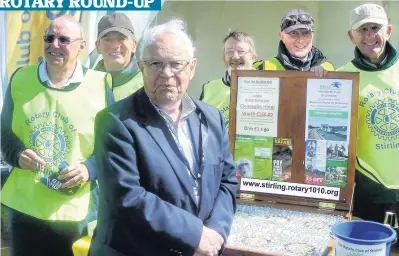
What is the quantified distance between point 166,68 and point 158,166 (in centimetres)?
29

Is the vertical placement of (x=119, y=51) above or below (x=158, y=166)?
above

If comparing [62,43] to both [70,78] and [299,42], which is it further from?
[299,42]

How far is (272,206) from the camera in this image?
2.06 meters

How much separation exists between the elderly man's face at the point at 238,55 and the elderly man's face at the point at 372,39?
57 cm

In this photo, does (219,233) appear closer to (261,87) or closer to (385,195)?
(261,87)

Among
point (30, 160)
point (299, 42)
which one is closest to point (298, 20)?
point (299, 42)

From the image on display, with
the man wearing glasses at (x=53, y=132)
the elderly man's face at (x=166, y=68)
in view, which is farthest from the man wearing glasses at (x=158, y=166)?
the man wearing glasses at (x=53, y=132)

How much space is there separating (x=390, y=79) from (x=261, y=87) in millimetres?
677

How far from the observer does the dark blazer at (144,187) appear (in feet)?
4.29

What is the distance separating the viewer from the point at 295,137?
6.73 ft

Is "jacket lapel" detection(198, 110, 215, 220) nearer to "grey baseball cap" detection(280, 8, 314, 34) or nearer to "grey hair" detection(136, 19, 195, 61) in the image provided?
"grey hair" detection(136, 19, 195, 61)

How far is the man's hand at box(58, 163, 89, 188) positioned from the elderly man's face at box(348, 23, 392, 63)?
57.5 inches

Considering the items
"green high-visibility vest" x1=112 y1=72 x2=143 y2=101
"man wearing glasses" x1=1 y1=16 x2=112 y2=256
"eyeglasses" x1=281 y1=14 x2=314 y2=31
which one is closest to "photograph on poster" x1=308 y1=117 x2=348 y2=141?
"eyeglasses" x1=281 y1=14 x2=314 y2=31

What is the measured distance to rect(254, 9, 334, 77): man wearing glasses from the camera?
7.99 feet
